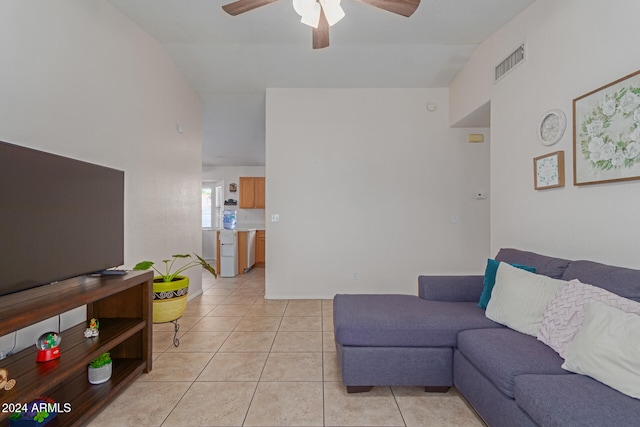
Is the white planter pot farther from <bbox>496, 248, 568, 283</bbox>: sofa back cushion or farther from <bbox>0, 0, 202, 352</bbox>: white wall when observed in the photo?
<bbox>496, 248, 568, 283</bbox>: sofa back cushion

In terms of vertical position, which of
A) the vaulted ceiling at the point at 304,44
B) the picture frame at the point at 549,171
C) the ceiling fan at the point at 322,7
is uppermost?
the vaulted ceiling at the point at 304,44

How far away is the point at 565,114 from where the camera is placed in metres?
2.04

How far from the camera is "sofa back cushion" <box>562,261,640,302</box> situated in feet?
4.39

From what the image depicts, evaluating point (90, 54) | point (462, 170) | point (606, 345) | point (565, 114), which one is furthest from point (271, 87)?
point (606, 345)

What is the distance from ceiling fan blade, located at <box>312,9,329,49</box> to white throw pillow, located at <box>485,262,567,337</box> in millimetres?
2067

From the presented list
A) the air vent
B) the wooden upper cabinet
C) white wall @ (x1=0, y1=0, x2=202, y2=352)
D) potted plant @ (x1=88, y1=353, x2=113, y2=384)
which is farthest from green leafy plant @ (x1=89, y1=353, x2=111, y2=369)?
the wooden upper cabinet

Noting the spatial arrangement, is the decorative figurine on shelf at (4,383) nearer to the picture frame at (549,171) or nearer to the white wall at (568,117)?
the white wall at (568,117)

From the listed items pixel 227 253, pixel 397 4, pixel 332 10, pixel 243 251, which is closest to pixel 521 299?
pixel 397 4

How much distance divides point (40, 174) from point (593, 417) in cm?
250

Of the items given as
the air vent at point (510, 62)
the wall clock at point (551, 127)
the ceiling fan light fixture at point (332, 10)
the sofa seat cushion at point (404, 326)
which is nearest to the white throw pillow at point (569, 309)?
the sofa seat cushion at point (404, 326)

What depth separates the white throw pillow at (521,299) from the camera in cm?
159

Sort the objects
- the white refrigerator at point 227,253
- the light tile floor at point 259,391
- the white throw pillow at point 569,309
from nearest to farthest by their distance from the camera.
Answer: the white throw pillow at point 569,309 < the light tile floor at point 259,391 < the white refrigerator at point 227,253

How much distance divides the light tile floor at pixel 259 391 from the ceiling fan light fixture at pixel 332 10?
8.06 feet

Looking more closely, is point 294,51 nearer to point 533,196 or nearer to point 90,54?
point 90,54
